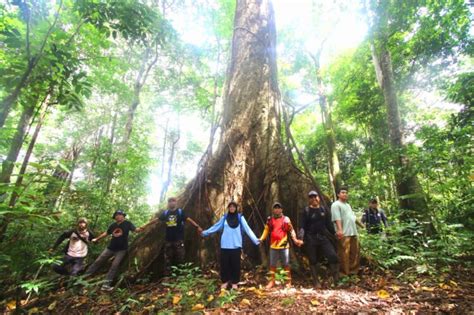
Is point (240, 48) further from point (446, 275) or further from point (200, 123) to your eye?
point (200, 123)

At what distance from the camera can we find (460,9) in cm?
677

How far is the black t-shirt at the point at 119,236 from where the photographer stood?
5781 millimetres

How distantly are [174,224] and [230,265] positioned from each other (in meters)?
1.55

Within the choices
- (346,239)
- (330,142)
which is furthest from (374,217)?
(330,142)

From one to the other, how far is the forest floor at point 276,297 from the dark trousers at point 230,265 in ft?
0.68

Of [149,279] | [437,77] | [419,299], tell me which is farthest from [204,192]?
[437,77]

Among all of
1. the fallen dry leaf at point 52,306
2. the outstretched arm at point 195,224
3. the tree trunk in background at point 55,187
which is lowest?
the fallen dry leaf at point 52,306

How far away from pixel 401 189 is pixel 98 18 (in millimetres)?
8272

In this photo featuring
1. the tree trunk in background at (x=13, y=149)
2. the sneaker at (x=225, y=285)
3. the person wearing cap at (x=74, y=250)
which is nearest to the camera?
the tree trunk in background at (x=13, y=149)

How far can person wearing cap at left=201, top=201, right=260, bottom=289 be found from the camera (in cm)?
479

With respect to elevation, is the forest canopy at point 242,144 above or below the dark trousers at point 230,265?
above

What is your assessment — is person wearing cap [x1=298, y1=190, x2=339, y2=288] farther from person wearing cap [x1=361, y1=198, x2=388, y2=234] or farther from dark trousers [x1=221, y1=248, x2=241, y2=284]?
person wearing cap [x1=361, y1=198, x2=388, y2=234]

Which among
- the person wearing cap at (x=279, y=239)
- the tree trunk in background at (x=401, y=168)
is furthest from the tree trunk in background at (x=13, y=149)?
the tree trunk in background at (x=401, y=168)

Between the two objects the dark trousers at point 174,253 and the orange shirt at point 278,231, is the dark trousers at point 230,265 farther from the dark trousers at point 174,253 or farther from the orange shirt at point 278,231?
the dark trousers at point 174,253
